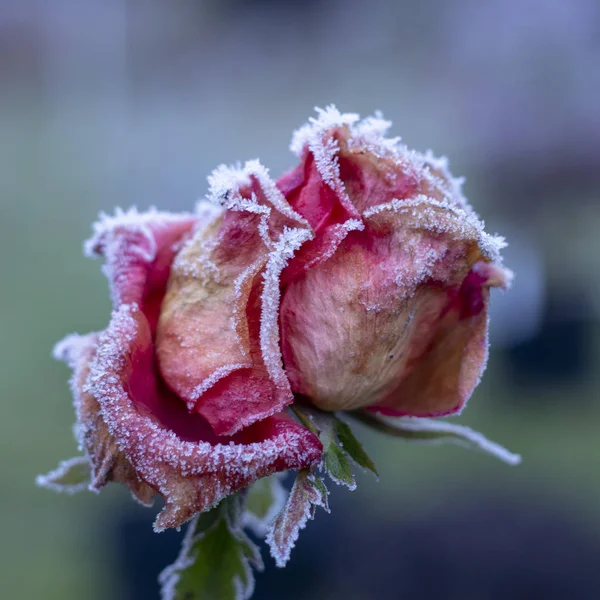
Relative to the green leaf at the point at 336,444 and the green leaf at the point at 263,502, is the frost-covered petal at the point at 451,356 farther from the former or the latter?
the green leaf at the point at 263,502

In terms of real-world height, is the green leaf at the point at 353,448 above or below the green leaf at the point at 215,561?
above

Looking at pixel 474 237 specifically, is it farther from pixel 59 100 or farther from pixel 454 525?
pixel 59 100

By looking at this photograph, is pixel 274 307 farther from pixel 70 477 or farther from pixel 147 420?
pixel 70 477

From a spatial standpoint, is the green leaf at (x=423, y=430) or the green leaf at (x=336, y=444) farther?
the green leaf at (x=423, y=430)

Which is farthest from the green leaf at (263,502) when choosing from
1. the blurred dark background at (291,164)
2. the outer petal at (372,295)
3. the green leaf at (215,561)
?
the blurred dark background at (291,164)

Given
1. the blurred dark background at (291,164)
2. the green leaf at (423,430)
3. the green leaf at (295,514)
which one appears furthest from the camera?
the blurred dark background at (291,164)

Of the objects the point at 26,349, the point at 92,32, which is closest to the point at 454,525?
the point at 26,349

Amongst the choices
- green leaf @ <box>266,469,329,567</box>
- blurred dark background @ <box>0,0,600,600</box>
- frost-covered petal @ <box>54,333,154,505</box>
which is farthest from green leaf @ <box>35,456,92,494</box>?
blurred dark background @ <box>0,0,600,600</box>
